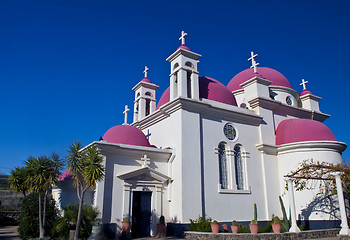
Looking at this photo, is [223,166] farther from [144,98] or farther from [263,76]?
[263,76]

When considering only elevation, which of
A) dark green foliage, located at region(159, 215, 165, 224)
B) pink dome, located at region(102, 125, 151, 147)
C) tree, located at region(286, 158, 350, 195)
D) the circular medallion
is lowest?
dark green foliage, located at region(159, 215, 165, 224)

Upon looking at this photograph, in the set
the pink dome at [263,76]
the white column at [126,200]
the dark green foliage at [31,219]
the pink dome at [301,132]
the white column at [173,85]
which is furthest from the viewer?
the pink dome at [263,76]

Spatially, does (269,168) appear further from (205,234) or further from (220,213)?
(205,234)

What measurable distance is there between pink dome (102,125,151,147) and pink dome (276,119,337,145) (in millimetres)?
8543

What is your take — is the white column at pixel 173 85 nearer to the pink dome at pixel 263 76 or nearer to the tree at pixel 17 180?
the pink dome at pixel 263 76

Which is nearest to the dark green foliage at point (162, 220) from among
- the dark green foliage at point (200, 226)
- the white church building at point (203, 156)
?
the white church building at point (203, 156)

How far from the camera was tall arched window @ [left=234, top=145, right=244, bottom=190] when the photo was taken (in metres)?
16.6

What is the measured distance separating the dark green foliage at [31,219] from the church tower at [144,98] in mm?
8822

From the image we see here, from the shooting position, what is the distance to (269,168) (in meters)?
17.7

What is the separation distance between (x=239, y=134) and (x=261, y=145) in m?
1.53

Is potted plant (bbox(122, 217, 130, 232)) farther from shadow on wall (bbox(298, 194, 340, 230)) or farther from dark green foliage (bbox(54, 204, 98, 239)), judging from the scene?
shadow on wall (bbox(298, 194, 340, 230))

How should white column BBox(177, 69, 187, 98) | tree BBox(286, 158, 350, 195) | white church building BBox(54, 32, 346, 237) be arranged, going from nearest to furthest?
tree BBox(286, 158, 350, 195) < white church building BBox(54, 32, 346, 237) < white column BBox(177, 69, 187, 98)

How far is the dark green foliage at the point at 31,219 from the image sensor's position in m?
13.2

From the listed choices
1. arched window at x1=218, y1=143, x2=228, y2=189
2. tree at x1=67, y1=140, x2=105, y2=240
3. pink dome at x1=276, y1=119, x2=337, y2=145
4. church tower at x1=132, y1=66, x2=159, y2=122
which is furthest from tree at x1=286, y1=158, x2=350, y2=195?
church tower at x1=132, y1=66, x2=159, y2=122
